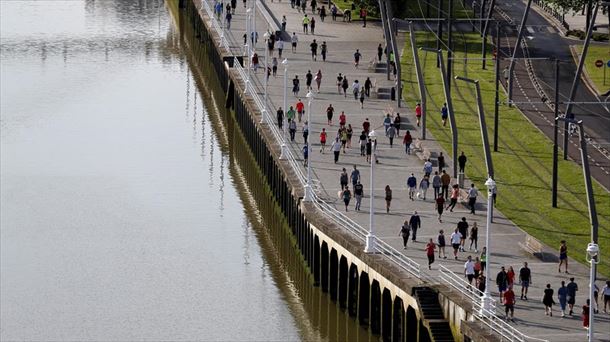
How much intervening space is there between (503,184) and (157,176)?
21.0 metres

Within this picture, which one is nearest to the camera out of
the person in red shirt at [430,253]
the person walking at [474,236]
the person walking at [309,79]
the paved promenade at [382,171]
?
the paved promenade at [382,171]

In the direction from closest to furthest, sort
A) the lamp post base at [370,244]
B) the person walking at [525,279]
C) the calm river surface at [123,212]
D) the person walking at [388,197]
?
the person walking at [525,279] < the lamp post base at [370,244] < the calm river surface at [123,212] < the person walking at [388,197]

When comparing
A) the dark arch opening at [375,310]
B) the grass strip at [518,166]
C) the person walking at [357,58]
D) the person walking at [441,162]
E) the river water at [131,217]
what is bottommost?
the river water at [131,217]

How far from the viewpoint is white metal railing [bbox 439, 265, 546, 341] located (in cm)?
6406

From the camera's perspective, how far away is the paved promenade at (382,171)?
69250mm

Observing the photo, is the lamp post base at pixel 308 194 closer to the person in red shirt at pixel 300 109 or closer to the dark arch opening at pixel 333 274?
the dark arch opening at pixel 333 274

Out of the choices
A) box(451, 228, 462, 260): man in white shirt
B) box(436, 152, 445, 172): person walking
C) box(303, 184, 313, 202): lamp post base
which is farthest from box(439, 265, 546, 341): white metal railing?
box(436, 152, 445, 172): person walking

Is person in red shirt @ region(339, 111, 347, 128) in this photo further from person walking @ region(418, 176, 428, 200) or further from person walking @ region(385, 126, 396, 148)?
person walking @ region(418, 176, 428, 200)

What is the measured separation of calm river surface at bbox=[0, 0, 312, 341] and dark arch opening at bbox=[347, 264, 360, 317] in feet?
6.27

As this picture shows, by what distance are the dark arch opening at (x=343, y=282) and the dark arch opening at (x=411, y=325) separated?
808 cm

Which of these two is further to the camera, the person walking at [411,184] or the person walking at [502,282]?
the person walking at [411,184]

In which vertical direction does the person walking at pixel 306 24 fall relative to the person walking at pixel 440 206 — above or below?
above

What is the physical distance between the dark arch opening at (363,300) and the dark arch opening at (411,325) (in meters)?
5.41

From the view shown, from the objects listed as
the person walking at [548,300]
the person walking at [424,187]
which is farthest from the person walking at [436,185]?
the person walking at [548,300]
